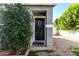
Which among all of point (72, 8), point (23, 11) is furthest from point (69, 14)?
point (23, 11)

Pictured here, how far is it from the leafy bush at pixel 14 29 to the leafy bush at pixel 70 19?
7.08ft

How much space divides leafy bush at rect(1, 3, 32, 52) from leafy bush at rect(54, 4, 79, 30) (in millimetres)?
2159

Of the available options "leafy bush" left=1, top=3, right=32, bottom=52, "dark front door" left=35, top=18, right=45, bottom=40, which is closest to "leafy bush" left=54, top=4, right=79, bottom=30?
"dark front door" left=35, top=18, right=45, bottom=40

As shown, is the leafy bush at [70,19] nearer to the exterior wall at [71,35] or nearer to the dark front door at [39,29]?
the exterior wall at [71,35]

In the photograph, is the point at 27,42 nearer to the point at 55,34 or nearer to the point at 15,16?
the point at 15,16

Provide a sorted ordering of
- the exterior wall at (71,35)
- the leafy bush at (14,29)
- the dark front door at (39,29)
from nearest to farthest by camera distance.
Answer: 1. the leafy bush at (14,29)
2. the exterior wall at (71,35)
3. the dark front door at (39,29)

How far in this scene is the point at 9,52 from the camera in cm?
716

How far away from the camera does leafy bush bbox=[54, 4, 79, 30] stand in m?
8.55

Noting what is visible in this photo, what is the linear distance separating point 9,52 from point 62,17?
10.6ft

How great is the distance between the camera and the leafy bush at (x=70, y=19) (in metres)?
8.55

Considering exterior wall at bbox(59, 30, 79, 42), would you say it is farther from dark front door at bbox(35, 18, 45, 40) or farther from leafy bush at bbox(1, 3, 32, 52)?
leafy bush at bbox(1, 3, 32, 52)

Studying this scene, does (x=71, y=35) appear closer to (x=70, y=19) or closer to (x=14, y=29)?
(x=70, y=19)

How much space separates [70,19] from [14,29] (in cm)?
343

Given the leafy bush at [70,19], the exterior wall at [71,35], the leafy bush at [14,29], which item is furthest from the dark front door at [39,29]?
the leafy bush at [14,29]
